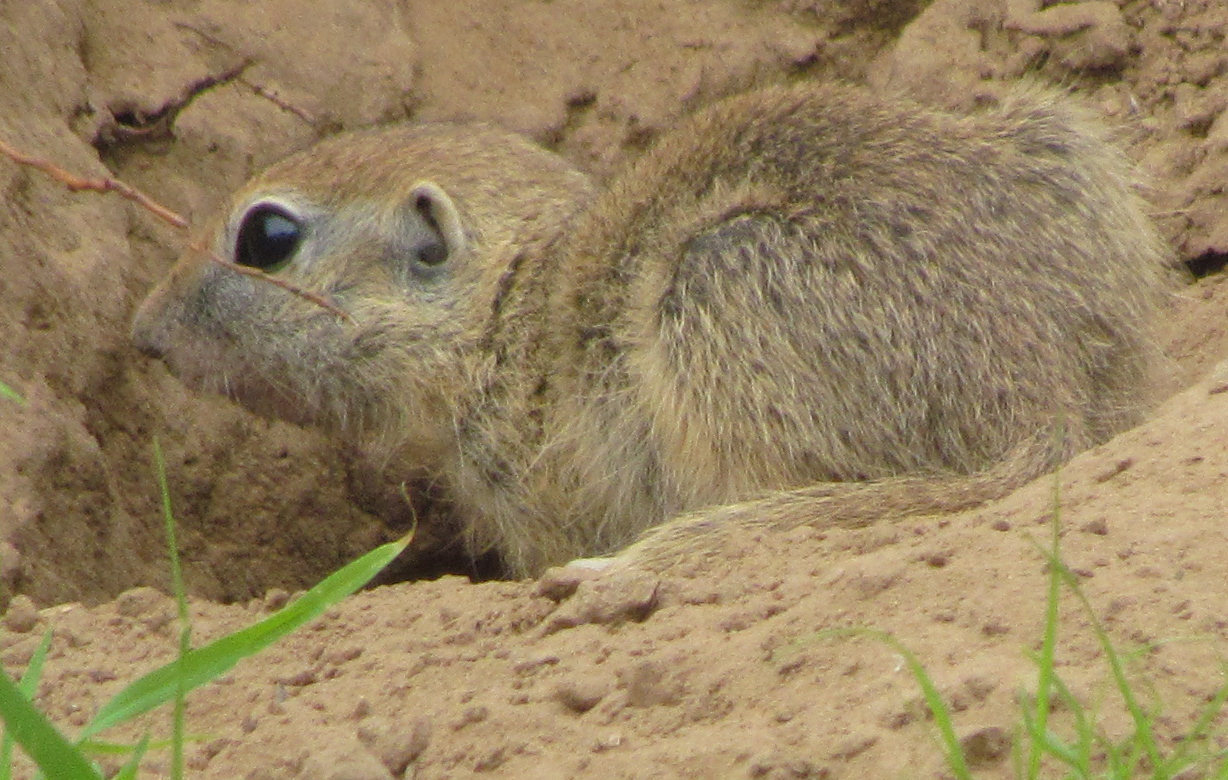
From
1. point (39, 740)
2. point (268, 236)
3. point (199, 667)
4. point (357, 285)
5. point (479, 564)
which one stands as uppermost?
point (268, 236)

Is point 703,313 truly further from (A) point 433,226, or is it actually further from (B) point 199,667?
(B) point 199,667

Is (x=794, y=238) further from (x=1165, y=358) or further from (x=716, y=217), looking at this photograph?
(x=1165, y=358)

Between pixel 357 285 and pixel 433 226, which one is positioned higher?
pixel 433 226

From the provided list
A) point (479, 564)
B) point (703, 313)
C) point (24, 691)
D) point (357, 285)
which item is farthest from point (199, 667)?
point (479, 564)

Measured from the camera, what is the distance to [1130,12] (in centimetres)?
508

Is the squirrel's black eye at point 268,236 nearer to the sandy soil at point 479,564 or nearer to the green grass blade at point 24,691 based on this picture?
the sandy soil at point 479,564

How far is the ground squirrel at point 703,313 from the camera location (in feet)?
11.3

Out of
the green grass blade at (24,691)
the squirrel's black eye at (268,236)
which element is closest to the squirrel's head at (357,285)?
the squirrel's black eye at (268,236)

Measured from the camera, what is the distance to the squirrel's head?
163 inches

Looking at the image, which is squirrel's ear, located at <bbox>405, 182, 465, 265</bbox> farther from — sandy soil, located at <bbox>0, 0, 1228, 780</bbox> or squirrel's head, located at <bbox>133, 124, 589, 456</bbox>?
sandy soil, located at <bbox>0, 0, 1228, 780</bbox>

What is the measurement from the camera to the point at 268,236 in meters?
4.16

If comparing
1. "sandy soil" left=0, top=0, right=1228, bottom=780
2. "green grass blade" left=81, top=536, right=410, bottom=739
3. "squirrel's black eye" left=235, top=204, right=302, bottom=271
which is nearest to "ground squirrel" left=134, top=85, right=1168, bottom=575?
"squirrel's black eye" left=235, top=204, right=302, bottom=271

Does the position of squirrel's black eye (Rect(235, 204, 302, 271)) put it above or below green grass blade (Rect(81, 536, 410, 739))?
above

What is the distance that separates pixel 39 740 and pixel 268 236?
2413 millimetres
